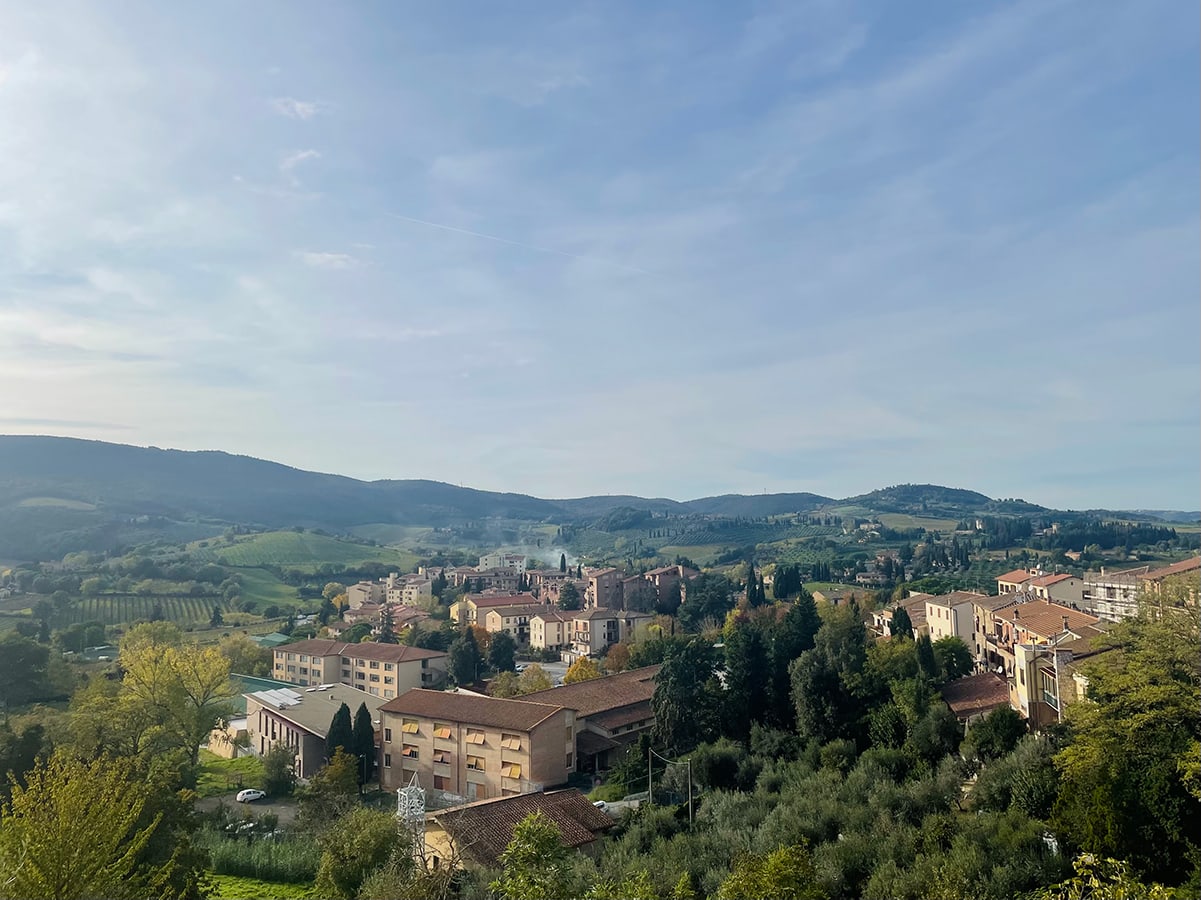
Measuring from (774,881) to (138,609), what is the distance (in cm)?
8286

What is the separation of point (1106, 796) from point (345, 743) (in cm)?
2684

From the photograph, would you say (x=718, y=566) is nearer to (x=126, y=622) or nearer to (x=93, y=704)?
(x=126, y=622)

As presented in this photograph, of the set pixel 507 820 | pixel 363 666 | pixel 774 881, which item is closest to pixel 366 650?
pixel 363 666

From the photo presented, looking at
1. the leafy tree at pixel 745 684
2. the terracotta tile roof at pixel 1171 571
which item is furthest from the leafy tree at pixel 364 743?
the terracotta tile roof at pixel 1171 571

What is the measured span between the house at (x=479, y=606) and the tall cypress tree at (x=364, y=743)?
30517 millimetres

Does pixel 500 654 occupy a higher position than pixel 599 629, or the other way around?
pixel 599 629

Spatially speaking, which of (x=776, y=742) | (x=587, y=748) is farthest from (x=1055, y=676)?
(x=587, y=748)

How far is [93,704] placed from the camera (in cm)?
3122

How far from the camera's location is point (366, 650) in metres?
50.8

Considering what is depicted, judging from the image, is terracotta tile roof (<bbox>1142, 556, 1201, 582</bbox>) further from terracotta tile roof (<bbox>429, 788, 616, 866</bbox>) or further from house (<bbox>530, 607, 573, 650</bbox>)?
house (<bbox>530, 607, 573, 650</bbox>)

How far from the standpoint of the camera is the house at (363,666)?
48281 millimetres

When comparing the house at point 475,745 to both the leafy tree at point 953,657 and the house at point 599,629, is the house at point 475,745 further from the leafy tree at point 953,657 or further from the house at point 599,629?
the house at point 599,629

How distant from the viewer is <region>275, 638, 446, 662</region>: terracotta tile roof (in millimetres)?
49094

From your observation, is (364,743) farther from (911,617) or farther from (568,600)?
(568,600)
